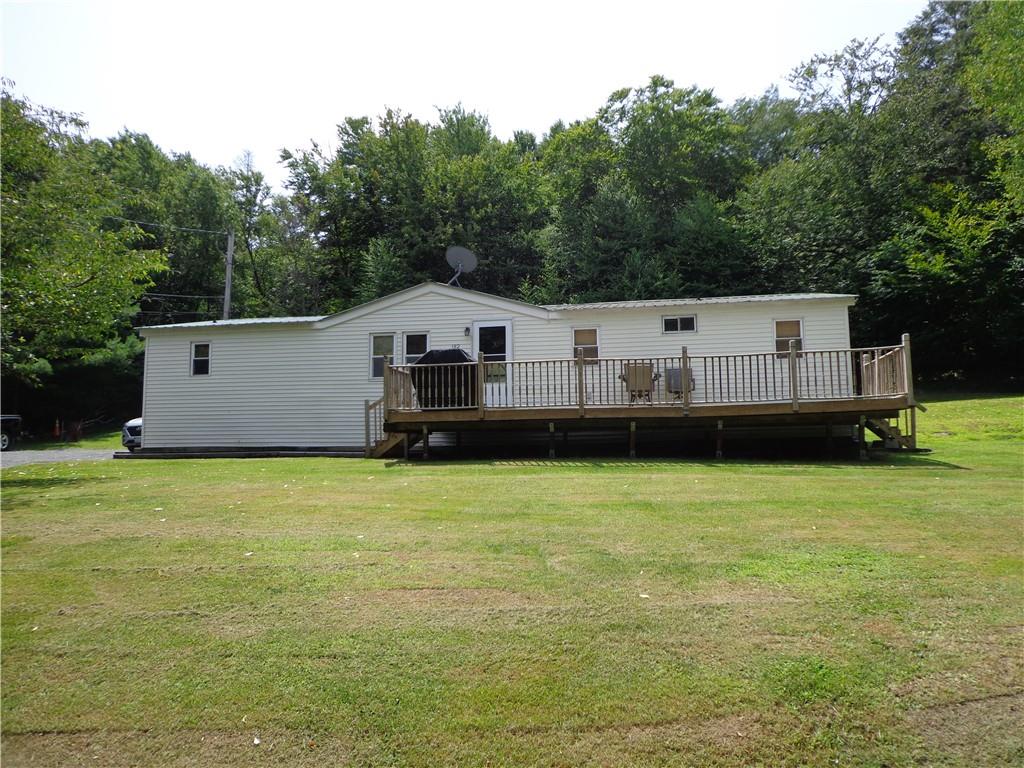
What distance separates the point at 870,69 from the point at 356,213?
84.2 feet

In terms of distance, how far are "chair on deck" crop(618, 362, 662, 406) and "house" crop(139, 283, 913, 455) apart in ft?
0.15

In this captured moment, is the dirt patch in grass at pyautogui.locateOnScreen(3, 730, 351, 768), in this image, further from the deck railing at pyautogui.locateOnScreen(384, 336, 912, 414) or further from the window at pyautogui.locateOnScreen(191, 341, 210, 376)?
the window at pyautogui.locateOnScreen(191, 341, 210, 376)

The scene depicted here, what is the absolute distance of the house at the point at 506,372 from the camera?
Answer: 36.4 ft

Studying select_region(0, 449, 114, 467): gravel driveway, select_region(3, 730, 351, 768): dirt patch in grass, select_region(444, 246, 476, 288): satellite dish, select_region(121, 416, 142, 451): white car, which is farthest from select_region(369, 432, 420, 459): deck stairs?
select_region(3, 730, 351, 768): dirt patch in grass

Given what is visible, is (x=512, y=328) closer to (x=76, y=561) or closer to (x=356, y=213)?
(x=76, y=561)

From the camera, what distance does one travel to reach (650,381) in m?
11.6

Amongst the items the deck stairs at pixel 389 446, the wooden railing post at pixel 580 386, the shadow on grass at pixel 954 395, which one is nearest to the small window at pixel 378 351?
the deck stairs at pixel 389 446

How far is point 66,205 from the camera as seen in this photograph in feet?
35.4

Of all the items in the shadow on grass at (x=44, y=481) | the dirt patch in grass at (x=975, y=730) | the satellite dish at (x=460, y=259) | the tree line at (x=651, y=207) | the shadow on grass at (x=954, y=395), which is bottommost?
the dirt patch in grass at (x=975, y=730)

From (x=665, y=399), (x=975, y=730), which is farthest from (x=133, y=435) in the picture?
(x=975, y=730)

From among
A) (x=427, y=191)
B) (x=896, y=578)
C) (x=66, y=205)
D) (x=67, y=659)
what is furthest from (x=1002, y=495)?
(x=427, y=191)

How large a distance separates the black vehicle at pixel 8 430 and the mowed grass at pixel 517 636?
784 inches

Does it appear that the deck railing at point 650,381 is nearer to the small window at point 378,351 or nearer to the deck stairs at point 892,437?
the deck stairs at point 892,437

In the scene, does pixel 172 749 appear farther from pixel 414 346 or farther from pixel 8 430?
pixel 8 430
